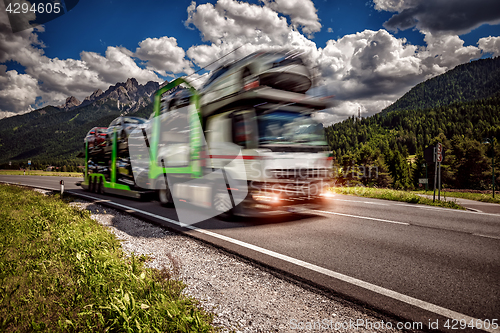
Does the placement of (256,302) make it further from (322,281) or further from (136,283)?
(136,283)

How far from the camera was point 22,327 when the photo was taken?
205 centimetres

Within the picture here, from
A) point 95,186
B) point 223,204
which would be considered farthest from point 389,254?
point 95,186

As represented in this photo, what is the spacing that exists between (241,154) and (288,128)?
48.8 inches

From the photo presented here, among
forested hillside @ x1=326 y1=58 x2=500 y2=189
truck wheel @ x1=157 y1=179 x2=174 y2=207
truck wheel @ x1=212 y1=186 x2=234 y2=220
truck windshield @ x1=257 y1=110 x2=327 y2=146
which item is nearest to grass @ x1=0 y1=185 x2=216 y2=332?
truck wheel @ x1=212 y1=186 x2=234 y2=220

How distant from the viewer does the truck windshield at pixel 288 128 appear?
215 inches

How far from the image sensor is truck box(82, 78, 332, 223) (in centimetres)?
536

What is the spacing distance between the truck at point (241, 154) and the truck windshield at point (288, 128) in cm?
2

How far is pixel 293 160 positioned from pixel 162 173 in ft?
13.9

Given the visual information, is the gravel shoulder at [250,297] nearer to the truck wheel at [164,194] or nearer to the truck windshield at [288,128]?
the truck windshield at [288,128]

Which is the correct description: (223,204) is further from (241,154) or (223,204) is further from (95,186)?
(95,186)

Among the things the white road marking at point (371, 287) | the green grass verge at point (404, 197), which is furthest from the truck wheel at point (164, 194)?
the green grass verge at point (404, 197)

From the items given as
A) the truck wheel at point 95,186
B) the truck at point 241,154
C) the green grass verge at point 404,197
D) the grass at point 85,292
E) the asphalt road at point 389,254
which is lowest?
the green grass verge at point 404,197

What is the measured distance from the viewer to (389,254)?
387 centimetres

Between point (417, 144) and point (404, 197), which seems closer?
point (404, 197)
